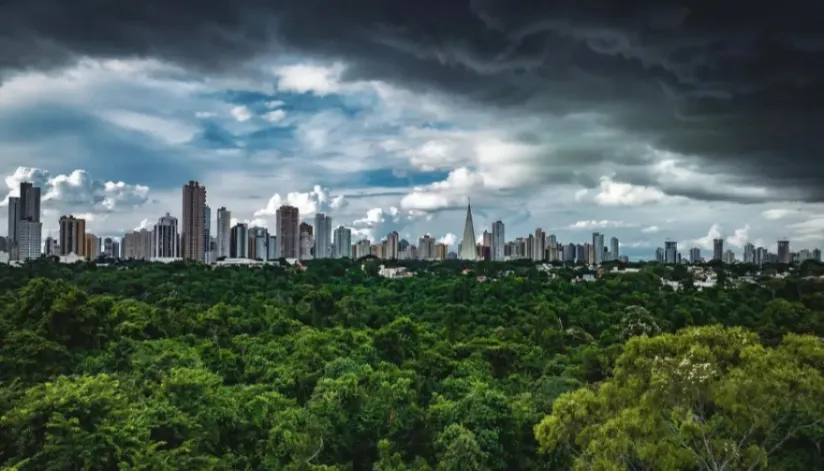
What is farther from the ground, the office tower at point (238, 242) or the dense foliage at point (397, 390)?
the office tower at point (238, 242)

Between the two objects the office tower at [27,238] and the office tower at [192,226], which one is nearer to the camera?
the office tower at [27,238]

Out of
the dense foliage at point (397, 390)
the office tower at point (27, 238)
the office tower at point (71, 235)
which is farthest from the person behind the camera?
the office tower at point (71, 235)

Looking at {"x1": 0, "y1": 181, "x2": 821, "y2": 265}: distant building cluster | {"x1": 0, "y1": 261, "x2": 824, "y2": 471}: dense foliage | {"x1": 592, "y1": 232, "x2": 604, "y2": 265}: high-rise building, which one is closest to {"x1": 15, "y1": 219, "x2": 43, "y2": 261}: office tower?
{"x1": 0, "y1": 181, "x2": 821, "y2": 265}: distant building cluster

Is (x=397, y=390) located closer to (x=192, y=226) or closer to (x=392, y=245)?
(x=192, y=226)

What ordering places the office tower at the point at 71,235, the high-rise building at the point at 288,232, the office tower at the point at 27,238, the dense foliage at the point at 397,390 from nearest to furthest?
the dense foliage at the point at 397,390 → the office tower at the point at 27,238 → the office tower at the point at 71,235 → the high-rise building at the point at 288,232

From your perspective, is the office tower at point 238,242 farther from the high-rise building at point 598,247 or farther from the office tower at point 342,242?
the high-rise building at point 598,247

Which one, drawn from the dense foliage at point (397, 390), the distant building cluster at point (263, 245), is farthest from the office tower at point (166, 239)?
the dense foliage at point (397, 390)
